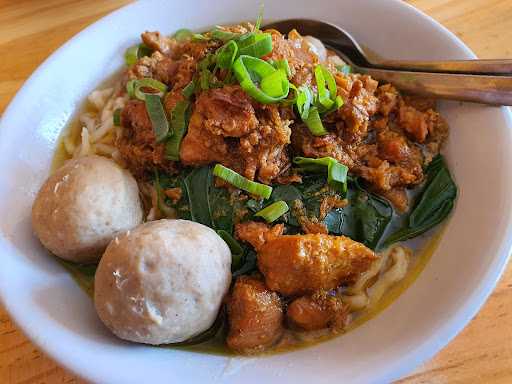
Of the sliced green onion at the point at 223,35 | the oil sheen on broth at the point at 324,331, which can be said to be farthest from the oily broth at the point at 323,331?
the sliced green onion at the point at 223,35

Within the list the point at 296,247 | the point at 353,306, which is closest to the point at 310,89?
the point at 296,247

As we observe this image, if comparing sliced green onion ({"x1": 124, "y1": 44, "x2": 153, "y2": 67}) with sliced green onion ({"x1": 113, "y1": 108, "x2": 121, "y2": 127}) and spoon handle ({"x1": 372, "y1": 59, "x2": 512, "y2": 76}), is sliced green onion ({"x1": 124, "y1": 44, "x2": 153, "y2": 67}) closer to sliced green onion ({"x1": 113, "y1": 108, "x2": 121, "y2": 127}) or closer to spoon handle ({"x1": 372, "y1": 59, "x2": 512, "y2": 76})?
sliced green onion ({"x1": 113, "y1": 108, "x2": 121, "y2": 127})

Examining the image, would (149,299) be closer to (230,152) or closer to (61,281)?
(61,281)

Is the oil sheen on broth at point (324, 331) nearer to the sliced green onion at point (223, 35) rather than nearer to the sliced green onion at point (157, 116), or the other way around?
the sliced green onion at point (157, 116)

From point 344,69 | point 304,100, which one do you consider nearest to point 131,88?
point 304,100

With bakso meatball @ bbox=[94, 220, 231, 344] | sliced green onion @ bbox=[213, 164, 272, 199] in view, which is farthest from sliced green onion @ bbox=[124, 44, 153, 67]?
bakso meatball @ bbox=[94, 220, 231, 344]

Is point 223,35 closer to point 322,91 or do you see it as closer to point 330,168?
point 322,91

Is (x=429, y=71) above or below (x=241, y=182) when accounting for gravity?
above
